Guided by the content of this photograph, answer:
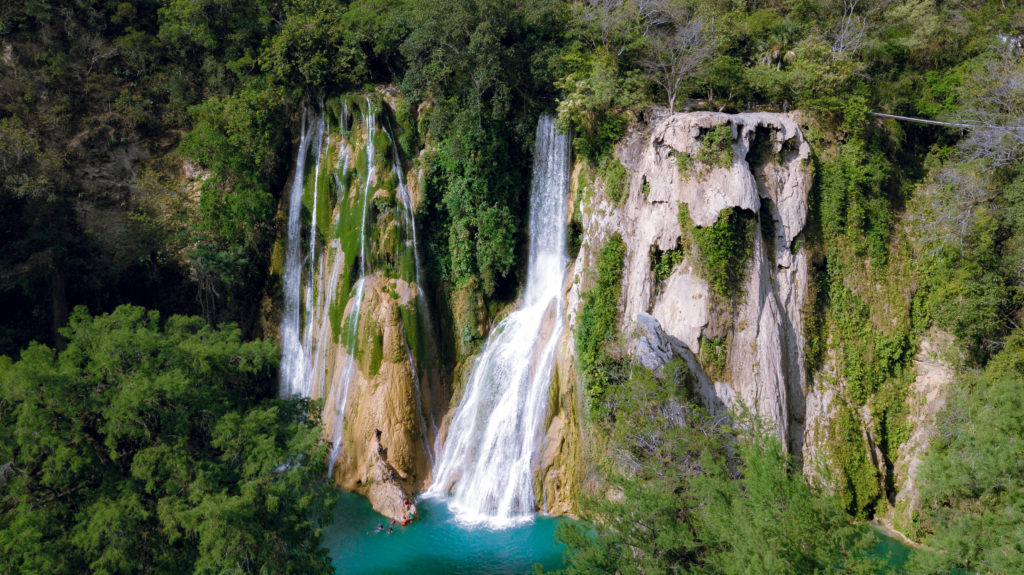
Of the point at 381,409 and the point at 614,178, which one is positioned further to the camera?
the point at 381,409

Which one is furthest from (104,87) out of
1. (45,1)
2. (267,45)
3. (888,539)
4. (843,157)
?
(888,539)

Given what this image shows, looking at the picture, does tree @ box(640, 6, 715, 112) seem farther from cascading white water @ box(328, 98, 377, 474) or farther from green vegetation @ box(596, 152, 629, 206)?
cascading white water @ box(328, 98, 377, 474)

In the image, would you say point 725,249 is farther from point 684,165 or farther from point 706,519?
point 706,519

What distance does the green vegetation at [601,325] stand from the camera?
15.2 m

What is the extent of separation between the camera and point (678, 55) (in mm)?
18281

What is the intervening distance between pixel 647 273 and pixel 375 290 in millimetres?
9241

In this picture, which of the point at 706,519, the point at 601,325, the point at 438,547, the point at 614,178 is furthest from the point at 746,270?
the point at 438,547

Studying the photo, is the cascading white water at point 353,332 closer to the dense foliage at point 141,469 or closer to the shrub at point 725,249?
the dense foliage at point 141,469

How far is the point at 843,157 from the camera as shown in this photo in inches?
632

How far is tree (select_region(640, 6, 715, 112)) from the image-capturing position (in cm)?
1723

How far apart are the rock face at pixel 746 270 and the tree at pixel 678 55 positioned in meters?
1.73

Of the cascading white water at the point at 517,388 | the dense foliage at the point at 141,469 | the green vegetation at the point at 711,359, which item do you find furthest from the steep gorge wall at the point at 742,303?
the dense foliage at the point at 141,469

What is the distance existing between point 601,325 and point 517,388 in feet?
11.3

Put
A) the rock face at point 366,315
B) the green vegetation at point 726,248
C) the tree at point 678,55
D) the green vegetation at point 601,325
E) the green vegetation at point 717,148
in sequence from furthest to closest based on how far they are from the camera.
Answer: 1. the rock face at point 366,315
2. the tree at point 678,55
3. the green vegetation at point 717,148
4. the green vegetation at point 601,325
5. the green vegetation at point 726,248
